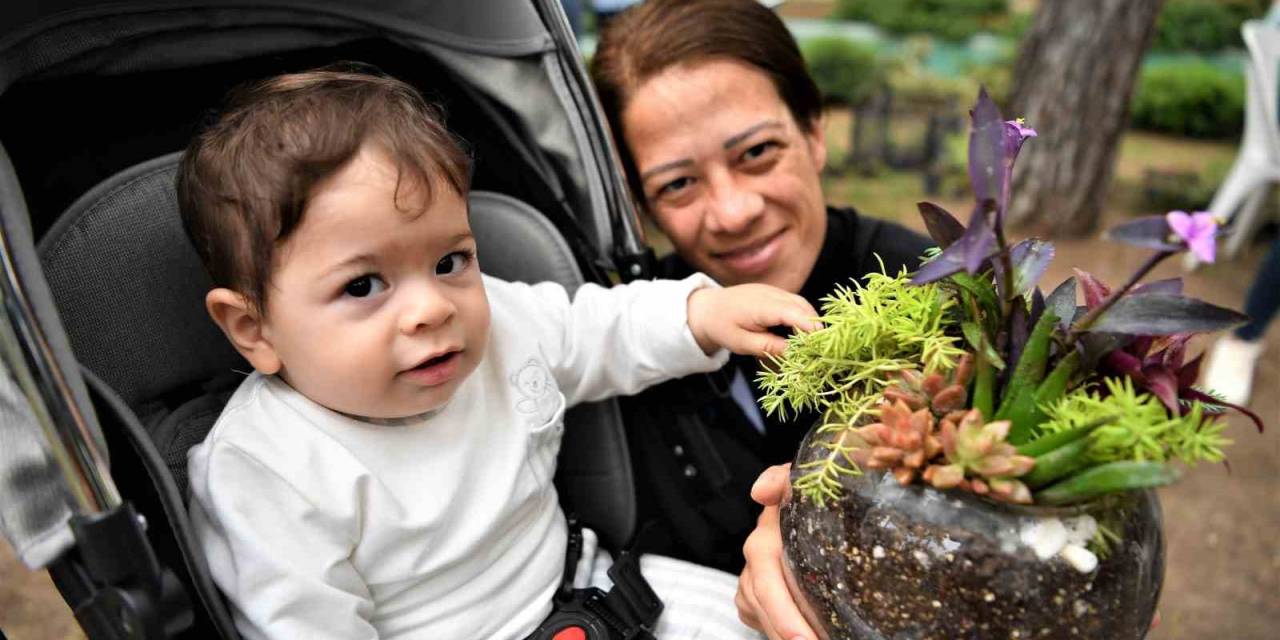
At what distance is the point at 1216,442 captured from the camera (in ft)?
2.64

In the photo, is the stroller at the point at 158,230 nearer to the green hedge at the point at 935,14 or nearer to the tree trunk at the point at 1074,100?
the tree trunk at the point at 1074,100

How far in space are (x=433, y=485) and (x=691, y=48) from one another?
886 millimetres

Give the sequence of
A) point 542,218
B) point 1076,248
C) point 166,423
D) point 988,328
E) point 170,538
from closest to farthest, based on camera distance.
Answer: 1. point 988,328
2. point 170,538
3. point 166,423
4. point 542,218
5. point 1076,248

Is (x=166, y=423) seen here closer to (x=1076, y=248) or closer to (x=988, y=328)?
(x=988, y=328)

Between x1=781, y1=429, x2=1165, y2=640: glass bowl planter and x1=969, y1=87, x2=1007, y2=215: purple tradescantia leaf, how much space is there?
11.6 inches

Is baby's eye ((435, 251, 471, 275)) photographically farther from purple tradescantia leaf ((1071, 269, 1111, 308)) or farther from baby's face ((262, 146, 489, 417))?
purple tradescantia leaf ((1071, 269, 1111, 308))

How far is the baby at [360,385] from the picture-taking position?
109 centimetres

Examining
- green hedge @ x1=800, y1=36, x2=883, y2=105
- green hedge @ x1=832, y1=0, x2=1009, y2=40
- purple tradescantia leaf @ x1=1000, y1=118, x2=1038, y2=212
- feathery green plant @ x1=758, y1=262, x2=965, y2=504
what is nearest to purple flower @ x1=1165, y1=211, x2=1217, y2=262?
purple tradescantia leaf @ x1=1000, y1=118, x2=1038, y2=212

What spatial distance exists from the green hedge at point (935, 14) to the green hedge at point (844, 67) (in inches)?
53.5

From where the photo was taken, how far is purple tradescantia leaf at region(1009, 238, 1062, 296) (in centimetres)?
91

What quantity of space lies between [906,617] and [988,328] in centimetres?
30

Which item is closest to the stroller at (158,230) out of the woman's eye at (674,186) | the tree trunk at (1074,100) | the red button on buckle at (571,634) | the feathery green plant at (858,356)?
the woman's eye at (674,186)

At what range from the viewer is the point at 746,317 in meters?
1.32

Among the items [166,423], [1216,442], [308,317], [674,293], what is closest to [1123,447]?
[1216,442]
